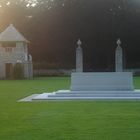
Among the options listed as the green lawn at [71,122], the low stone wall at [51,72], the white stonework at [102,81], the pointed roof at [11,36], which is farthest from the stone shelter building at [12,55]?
the green lawn at [71,122]

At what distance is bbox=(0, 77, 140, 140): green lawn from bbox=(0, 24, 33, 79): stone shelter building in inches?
1171

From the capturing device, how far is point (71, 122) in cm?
1200

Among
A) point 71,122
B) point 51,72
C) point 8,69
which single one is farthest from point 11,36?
point 71,122

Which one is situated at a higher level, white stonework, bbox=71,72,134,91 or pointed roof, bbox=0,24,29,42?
pointed roof, bbox=0,24,29,42

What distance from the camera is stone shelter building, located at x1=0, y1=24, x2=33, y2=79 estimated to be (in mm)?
46656

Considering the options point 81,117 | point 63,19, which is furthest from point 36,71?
point 81,117

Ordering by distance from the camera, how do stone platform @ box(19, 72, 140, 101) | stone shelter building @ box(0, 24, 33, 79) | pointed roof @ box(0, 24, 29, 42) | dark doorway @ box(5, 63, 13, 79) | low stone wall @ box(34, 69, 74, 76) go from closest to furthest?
stone platform @ box(19, 72, 140, 101) → stone shelter building @ box(0, 24, 33, 79) → pointed roof @ box(0, 24, 29, 42) → dark doorway @ box(5, 63, 13, 79) → low stone wall @ box(34, 69, 74, 76)

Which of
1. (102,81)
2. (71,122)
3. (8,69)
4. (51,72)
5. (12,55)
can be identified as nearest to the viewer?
(71,122)

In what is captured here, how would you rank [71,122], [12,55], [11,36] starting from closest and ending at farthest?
1. [71,122]
2. [12,55]
3. [11,36]

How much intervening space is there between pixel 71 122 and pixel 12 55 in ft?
117

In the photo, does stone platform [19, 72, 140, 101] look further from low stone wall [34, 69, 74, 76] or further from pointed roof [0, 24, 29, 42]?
low stone wall [34, 69, 74, 76]

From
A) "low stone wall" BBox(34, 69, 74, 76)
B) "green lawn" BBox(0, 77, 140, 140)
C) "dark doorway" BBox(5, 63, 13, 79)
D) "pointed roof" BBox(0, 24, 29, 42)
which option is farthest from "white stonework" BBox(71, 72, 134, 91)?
"low stone wall" BBox(34, 69, 74, 76)

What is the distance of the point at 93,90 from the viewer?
22.0 meters

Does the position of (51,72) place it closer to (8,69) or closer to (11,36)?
(8,69)
